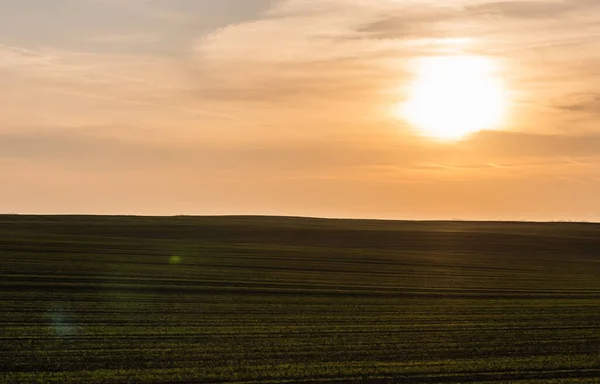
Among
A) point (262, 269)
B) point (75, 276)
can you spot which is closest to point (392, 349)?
point (75, 276)

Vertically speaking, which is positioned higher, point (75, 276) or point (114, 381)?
point (75, 276)

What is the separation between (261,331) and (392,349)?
523cm

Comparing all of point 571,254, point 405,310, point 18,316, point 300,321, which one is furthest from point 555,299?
point 571,254

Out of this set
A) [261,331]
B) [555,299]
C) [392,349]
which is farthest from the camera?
[555,299]

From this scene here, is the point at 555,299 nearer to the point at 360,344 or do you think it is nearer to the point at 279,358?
the point at 360,344

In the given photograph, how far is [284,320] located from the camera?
3350 cm

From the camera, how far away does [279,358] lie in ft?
83.1

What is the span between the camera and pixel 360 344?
93.0 ft

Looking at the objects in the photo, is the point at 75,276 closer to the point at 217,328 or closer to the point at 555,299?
the point at 217,328

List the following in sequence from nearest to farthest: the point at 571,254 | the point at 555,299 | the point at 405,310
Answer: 1. the point at 405,310
2. the point at 555,299
3. the point at 571,254

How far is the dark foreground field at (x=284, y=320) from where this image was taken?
2392cm

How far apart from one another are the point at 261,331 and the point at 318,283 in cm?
1940

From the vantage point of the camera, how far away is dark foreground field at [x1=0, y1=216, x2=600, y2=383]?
2392 cm

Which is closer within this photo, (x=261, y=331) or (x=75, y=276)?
(x=261, y=331)
